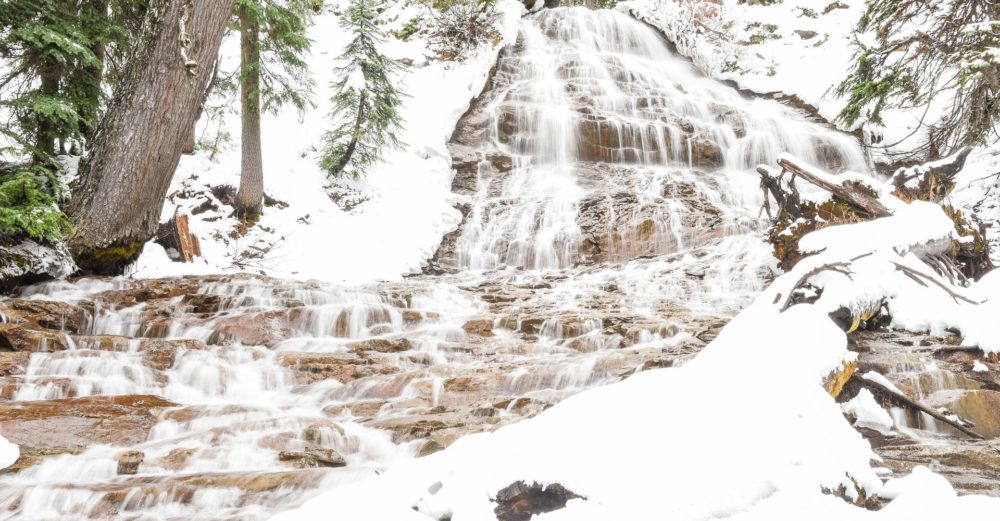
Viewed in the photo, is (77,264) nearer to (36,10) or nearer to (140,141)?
(140,141)

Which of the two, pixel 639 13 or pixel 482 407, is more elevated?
pixel 639 13

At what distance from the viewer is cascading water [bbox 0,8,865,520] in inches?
113

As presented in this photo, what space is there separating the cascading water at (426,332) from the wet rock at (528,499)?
4.31 ft

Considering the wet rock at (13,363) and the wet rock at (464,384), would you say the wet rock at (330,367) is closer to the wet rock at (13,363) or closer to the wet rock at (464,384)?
the wet rock at (464,384)

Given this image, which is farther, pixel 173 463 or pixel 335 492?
pixel 173 463

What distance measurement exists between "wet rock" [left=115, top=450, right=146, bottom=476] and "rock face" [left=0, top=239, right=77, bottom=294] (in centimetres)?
400

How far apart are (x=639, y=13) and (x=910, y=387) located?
19.6m

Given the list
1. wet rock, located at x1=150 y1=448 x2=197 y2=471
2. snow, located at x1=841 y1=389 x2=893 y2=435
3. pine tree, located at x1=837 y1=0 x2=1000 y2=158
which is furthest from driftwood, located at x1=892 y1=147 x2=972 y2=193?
wet rock, located at x1=150 y1=448 x2=197 y2=471

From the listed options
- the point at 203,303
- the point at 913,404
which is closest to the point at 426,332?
the point at 203,303

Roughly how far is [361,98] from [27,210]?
6.14 m

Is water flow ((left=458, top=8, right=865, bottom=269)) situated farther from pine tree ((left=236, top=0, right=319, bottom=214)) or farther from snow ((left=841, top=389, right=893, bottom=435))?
snow ((left=841, top=389, right=893, bottom=435))

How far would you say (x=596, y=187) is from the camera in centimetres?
1137

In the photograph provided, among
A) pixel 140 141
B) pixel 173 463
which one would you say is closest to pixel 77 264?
pixel 140 141

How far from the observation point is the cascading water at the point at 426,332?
288 centimetres
